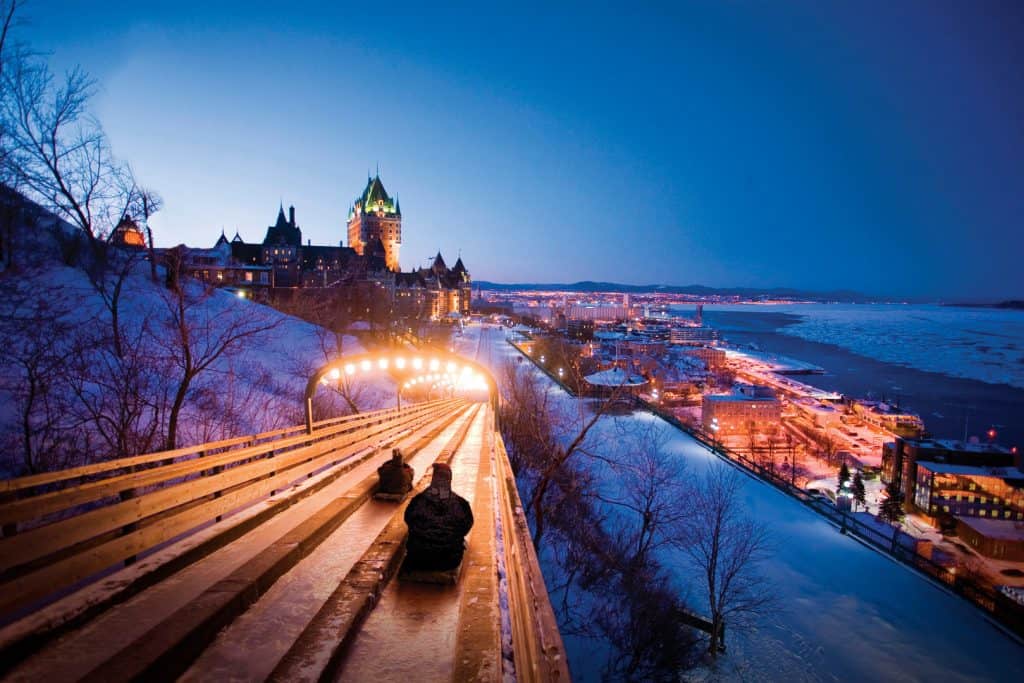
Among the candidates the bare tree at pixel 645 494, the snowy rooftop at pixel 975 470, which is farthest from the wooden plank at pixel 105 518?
the snowy rooftop at pixel 975 470

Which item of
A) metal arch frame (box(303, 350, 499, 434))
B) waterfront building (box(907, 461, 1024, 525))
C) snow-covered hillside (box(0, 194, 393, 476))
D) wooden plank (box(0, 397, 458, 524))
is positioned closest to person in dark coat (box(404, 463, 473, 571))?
wooden plank (box(0, 397, 458, 524))

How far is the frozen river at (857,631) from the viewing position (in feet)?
31.8

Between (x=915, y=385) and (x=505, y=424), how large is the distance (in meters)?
68.1

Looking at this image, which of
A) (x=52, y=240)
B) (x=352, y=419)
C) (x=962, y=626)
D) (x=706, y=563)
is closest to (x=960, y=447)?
(x=962, y=626)

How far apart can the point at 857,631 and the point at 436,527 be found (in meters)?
12.5

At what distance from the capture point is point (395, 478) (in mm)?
5523

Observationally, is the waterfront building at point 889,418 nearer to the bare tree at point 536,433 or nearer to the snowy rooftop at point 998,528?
the snowy rooftop at point 998,528

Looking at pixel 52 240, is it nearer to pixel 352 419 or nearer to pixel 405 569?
pixel 352 419

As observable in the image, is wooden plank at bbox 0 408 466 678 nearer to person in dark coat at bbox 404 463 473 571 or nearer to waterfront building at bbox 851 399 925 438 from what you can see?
person in dark coat at bbox 404 463 473 571

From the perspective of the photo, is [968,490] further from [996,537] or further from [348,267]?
[348,267]

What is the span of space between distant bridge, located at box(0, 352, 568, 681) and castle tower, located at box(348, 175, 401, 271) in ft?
385

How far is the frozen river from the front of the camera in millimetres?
9688

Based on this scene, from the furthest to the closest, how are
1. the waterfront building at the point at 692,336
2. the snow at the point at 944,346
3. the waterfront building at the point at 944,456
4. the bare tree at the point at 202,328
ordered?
the waterfront building at the point at 692,336 → the snow at the point at 944,346 → the waterfront building at the point at 944,456 → the bare tree at the point at 202,328

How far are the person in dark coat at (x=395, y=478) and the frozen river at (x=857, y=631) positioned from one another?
246 inches
